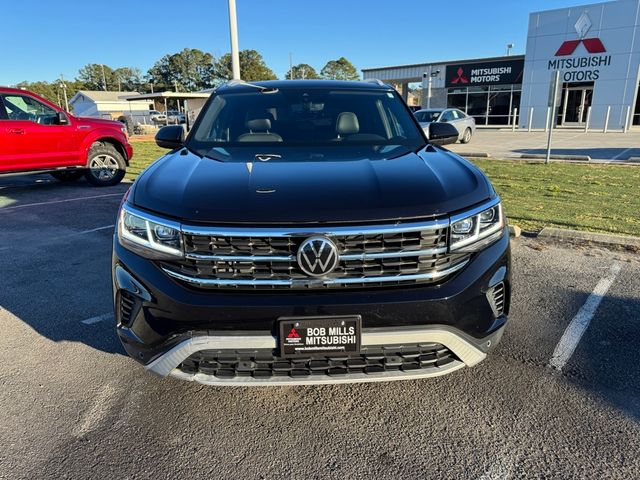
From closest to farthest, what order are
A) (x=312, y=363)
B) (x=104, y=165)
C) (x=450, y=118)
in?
(x=312, y=363) < (x=104, y=165) < (x=450, y=118)

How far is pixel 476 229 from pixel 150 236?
1551 mm

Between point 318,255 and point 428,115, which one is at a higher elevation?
point 428,115

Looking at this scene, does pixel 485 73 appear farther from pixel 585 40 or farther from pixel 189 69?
pixel 189 69

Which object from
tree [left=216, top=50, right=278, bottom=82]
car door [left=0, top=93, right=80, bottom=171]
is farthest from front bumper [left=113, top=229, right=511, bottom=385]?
tree [left=216, top=50, right=278, bottom=82]

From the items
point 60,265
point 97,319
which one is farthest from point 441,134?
point 60,265

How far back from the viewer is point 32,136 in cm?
912

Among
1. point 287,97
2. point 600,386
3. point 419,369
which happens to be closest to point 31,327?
point 287,97

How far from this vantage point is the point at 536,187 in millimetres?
→ 8938

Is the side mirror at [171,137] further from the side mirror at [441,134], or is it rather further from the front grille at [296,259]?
the side mirror at [441,134]

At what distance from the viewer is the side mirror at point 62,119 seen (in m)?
9.38

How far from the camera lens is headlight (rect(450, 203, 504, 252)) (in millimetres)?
2256

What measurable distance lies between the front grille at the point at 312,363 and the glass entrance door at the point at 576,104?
33905mm

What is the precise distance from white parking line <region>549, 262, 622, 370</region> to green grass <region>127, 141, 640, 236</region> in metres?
1.81

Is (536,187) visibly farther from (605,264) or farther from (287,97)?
(287,97)
